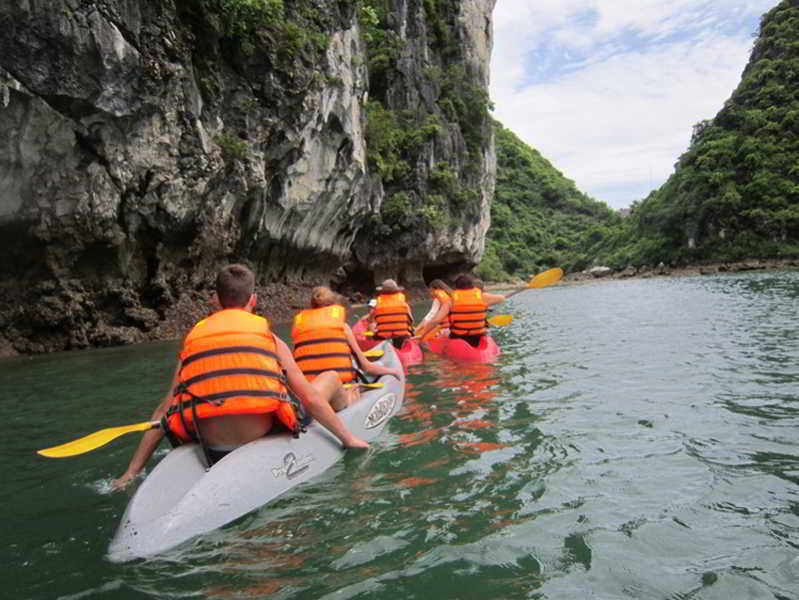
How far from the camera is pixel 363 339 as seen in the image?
30.2 feet

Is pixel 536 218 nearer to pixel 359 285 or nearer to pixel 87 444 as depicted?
pixel 359 285

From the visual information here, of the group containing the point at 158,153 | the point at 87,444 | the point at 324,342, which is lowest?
the point at 87,444

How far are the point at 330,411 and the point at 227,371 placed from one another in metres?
0.98

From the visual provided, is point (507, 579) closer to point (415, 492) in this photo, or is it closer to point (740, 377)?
point (415, 492)

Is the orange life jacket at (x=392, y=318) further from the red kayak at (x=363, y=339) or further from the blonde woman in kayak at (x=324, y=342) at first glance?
the blonde woman in kayak at (x=324, y=342)

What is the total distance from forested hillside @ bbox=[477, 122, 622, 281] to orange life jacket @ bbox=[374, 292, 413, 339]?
44.8 metres

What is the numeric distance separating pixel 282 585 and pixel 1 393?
6982mm

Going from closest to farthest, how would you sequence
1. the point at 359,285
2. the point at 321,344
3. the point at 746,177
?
the point at 321,344 < the point at 359,285 < the point at 746,177

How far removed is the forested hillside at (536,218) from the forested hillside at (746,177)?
45.3 feet

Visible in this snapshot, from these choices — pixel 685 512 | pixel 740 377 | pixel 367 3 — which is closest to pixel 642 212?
pixel 367 3

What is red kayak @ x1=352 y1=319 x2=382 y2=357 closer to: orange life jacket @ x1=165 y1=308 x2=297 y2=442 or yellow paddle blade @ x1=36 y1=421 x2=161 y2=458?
yellow paddle blade @ x1=36 y1=421 x2=161 y2=458

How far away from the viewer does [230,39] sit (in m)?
13.5

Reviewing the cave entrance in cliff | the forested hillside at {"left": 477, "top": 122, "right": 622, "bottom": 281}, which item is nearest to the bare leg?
the cave entrance in cliff

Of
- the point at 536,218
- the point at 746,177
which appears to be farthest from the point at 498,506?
the point at 536,218
